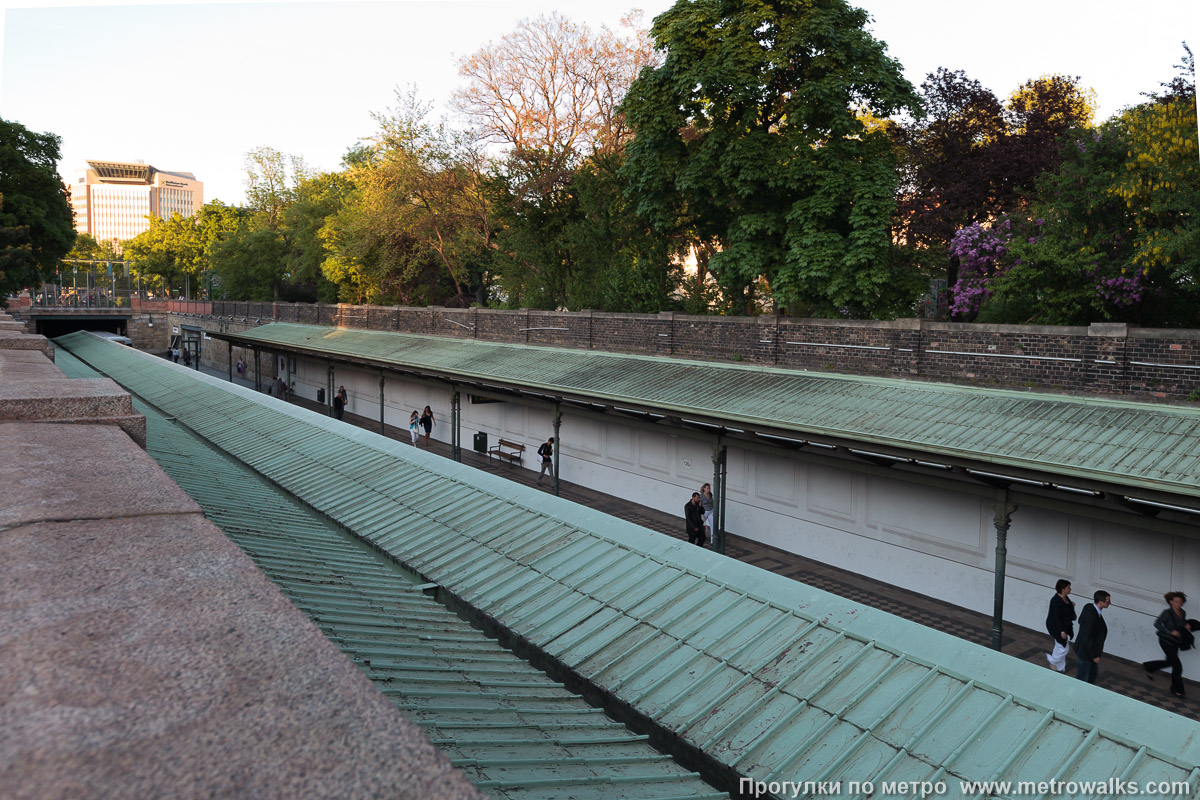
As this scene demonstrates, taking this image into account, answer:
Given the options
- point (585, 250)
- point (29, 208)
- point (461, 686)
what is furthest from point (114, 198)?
point (461, 686)

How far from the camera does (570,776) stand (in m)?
3.34

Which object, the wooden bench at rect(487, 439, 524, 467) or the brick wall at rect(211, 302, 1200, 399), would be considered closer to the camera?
the brick wall at rect(211, 302, 1200, 399)

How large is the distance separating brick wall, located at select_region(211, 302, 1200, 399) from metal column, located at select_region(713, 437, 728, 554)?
11.2ft

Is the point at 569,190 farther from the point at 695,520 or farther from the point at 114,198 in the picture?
the point at 114,198

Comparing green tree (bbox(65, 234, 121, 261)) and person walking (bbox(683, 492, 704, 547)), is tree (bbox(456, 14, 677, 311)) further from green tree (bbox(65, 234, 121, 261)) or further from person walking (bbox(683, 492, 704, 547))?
green tree (bbox(65, 234, 121, 261))

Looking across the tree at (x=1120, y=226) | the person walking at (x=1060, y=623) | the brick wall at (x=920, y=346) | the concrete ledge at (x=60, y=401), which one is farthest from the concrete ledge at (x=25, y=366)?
the tree at (x=1120, y=226)

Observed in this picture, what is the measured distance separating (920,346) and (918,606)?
15.7 ft

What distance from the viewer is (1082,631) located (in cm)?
948

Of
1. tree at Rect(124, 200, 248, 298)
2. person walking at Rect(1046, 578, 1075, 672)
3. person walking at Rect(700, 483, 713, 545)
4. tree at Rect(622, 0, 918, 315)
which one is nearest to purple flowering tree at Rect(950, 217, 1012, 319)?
tree at Rect(622, 0, 918, 315)

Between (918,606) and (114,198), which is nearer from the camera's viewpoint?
(918,606)

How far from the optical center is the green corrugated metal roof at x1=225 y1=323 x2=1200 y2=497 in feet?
31.7

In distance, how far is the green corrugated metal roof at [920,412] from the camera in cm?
965

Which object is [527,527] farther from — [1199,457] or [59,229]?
[59,229]

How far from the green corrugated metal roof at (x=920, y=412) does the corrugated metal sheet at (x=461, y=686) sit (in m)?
7.79
